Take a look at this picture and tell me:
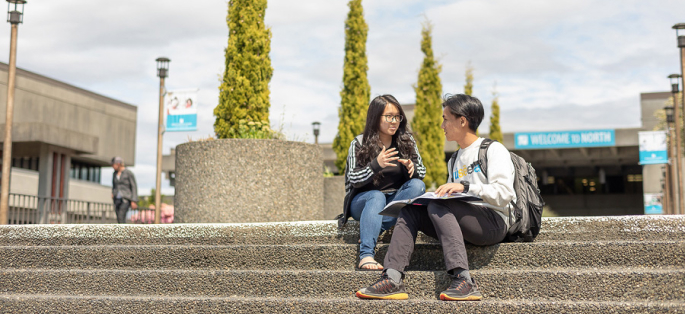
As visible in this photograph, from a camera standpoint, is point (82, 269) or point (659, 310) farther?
point (82, 269)

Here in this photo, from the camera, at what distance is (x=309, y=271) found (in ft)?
13.0

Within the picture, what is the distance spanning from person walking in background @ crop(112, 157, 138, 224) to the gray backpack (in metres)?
8.80

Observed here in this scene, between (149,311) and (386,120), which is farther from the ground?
(386,120)

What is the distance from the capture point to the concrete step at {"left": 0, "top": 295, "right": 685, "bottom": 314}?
3.30 metres

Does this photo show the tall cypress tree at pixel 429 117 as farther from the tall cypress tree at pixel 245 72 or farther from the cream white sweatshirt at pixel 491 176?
the cream white sweatshirt at pixel 491 176

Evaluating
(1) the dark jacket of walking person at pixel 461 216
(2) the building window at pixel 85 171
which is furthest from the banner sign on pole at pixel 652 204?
(2) the building window at pixel 85 171

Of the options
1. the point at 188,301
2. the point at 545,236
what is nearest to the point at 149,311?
the point at 188,301

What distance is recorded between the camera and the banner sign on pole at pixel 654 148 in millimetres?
21203

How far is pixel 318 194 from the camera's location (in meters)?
7.54

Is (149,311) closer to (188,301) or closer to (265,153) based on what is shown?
(188,301)

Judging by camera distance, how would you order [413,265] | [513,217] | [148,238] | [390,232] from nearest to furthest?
[513,217]
[413,265]
[390,232]
[148,238]

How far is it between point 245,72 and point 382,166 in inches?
191

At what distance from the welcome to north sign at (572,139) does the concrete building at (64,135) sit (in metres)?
20.0

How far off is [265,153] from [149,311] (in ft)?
11.4
